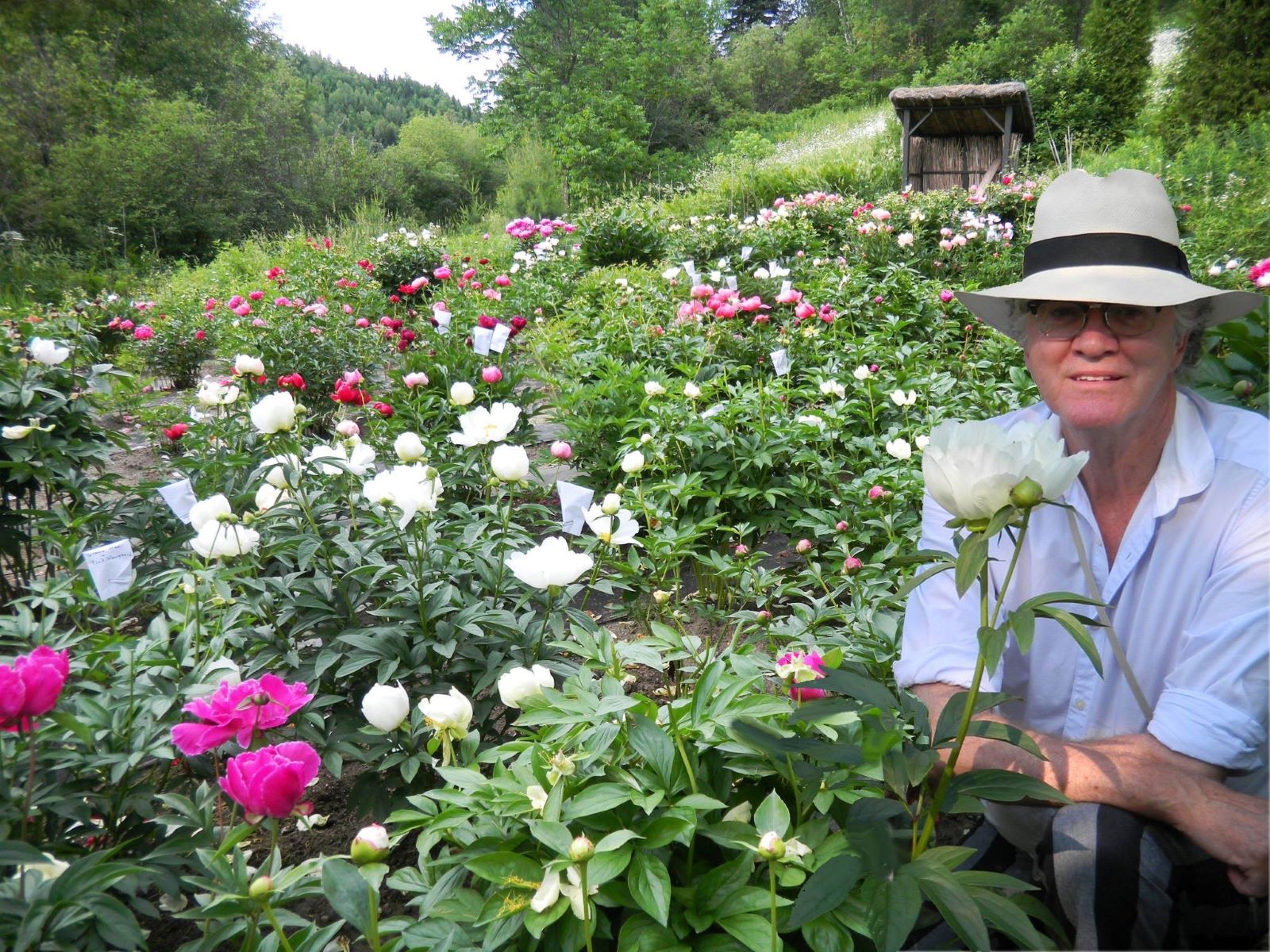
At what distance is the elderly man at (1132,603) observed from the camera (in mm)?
781

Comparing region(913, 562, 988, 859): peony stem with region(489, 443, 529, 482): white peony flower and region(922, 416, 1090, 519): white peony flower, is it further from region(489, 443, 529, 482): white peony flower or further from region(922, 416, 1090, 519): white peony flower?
region(489, 443, 529, 482): white peony flower

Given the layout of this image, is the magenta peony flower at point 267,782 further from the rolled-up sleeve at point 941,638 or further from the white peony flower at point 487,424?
the white peony flower at point 487,424

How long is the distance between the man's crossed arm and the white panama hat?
49 cm

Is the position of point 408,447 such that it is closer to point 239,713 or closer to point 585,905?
Result: point 239,713

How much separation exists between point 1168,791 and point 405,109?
737 inches

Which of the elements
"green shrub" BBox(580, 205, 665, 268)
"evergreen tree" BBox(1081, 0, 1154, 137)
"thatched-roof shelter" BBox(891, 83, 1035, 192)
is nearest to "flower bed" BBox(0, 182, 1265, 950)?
"evergreen tree" BBox(1081, 0, 1154, 137)

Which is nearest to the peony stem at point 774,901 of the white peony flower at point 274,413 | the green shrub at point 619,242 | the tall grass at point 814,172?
the white peony flower at point 274,413

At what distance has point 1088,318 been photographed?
0.95 metres

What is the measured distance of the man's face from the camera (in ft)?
3.11

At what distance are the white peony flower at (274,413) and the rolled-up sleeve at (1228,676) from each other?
1.36 meters

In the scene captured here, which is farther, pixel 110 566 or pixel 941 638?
pixel 110 566

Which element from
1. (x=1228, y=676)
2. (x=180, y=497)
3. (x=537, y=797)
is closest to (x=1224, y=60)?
(x=1228, y=676)

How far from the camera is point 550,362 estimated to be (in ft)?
12.6

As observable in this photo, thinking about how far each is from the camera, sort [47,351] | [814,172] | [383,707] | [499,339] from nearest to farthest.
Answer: [383,707]
[47,351]
[499,339]
[814,172]
